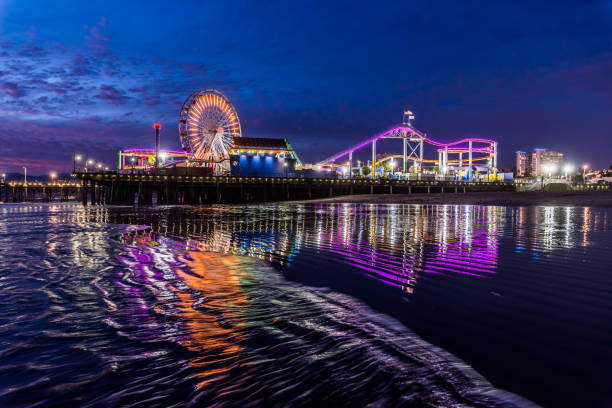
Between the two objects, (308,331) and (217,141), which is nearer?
(308,331)

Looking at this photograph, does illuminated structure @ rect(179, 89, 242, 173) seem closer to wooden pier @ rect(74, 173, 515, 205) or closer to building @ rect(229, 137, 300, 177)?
building @ rect(229, 137, 300, 177)

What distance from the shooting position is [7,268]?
685 cm

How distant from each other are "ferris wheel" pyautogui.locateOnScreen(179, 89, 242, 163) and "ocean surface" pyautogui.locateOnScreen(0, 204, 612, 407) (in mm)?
59485

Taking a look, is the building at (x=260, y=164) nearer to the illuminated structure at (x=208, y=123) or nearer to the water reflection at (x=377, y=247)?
the illuminated structure at (x=208, y=123)

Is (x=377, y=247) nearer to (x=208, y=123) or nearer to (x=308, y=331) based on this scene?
(x=308, y=331)

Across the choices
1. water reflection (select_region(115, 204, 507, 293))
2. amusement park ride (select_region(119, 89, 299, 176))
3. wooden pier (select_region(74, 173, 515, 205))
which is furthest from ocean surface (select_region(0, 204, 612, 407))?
amusement park ride (select_region(119, 89, 299, 176))

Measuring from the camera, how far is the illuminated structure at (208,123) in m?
63.6

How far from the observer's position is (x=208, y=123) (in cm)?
6519

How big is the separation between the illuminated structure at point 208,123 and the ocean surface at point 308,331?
59406mm

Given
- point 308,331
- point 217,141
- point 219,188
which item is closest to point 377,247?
point 308,331

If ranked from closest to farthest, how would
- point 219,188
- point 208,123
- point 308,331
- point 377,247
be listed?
point 308,331
point 377,247
point 219,188
point 208,123

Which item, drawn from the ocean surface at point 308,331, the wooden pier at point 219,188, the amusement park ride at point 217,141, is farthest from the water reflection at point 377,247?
the amusement park ride at point 217,141

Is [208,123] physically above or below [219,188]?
above

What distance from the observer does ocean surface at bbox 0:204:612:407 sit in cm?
262
